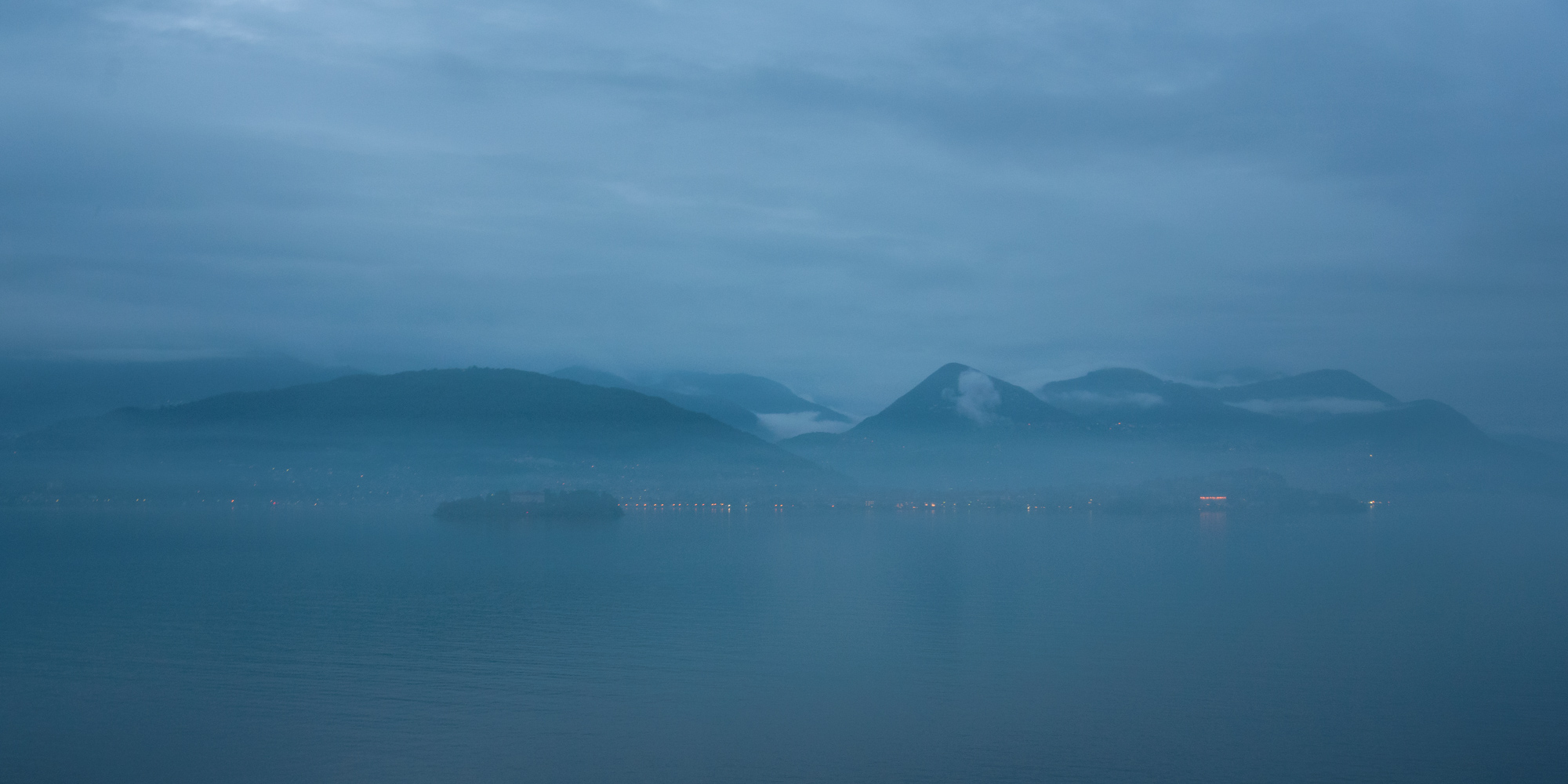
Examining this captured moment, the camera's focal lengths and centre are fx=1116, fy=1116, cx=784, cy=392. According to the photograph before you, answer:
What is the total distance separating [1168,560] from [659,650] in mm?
56278

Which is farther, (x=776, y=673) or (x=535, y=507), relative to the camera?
(x=535, y=507)

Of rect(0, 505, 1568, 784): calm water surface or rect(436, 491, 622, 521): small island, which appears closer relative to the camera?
rect(0, 505, 1568, 784): calm water surface

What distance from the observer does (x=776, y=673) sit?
32656mm

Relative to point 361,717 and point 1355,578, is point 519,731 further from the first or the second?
point 1355,578

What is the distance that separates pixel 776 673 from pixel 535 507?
13589 centimetres

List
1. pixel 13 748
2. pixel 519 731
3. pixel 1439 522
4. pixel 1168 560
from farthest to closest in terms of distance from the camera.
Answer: pixel 1439 522
pixel 1168 560
pixel 519 731
pixel 13 748

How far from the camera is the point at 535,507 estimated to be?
536ft

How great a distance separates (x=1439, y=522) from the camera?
571ft

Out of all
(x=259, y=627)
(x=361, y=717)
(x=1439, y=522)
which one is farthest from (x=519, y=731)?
(x=1439, y=522)

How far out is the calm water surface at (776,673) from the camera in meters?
23.5

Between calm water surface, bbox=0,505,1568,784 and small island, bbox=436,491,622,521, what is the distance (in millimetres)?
92981

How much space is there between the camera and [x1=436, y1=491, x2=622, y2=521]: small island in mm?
163125

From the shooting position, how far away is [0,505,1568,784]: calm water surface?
23.5 meters

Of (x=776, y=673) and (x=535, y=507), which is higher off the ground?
(x=776, y=673)
